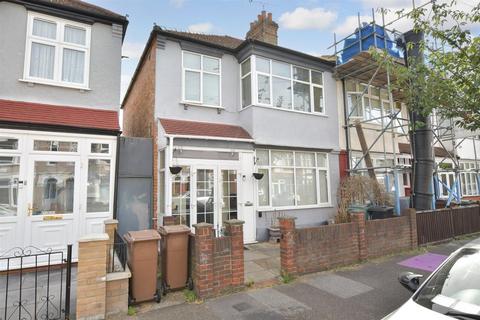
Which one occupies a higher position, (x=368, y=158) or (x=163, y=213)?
(x=368, y=158)

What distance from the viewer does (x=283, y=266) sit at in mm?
5695

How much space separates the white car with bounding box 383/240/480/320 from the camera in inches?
95.7

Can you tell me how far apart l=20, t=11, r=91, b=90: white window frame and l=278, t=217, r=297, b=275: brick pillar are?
6.43m

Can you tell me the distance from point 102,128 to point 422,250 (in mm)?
9311

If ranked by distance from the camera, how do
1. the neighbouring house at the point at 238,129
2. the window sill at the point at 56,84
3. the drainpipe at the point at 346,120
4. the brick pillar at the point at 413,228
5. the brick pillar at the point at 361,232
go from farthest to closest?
the drainpipe at the point at 346,120 < the neighbouring house at the point at 238,129 < the brick pillar at the point at 413,228 < the window sill at the point at 56,84 < the brick pillar at the point at 361,232

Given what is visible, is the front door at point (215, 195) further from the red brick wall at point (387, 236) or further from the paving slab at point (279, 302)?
the red brick wall at point (387, 236)

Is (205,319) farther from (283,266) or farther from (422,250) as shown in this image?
(422,250)

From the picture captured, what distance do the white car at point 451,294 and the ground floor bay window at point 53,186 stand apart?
686 cm

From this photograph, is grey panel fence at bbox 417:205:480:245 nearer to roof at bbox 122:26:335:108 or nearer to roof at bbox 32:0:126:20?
roof at bbox 122:26:335:108

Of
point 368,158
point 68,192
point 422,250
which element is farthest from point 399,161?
point 68,192

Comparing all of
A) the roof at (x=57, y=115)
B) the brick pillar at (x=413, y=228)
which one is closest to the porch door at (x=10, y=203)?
the roof at (x=57, y=115)

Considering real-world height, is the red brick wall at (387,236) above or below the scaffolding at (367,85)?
below

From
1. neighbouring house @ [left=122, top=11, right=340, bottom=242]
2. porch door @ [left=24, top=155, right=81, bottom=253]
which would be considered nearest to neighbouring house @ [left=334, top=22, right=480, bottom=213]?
neighbouring house @ [left=122, top=11, right=340, bottom=242]

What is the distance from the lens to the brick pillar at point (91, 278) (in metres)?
3.98
